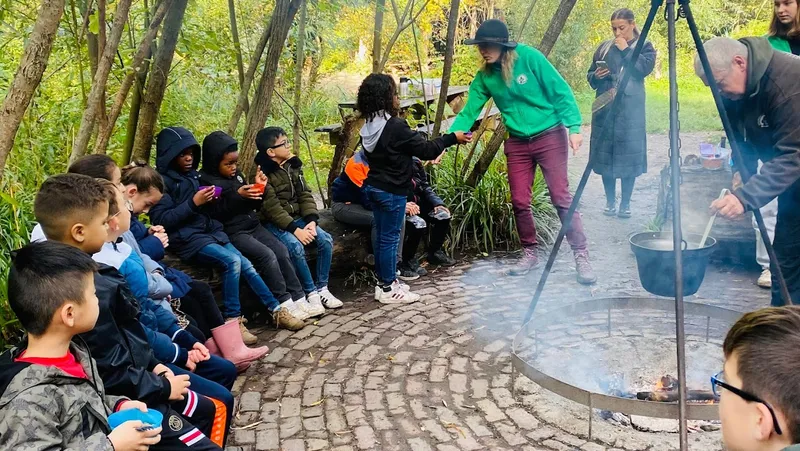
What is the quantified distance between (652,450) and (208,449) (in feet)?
6.73

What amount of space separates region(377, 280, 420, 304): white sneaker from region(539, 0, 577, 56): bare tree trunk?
8.18 feet

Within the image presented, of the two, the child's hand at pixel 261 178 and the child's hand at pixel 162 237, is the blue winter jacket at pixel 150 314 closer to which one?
the child's hand at pixel 162 237

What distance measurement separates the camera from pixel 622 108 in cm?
732

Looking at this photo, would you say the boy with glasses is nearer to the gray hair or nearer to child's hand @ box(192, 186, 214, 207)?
the gray hair

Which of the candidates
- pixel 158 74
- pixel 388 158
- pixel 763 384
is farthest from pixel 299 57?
pixel 763 384

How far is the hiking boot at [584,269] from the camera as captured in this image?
5.67 metres

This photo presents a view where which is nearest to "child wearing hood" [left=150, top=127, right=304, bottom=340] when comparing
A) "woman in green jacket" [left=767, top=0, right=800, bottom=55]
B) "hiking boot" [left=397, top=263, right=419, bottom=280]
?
"hiking boot" [left=397, top=263, right=419, bottom=280]

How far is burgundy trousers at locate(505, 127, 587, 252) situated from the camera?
559cm

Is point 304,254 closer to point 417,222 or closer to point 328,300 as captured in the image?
point 328,300

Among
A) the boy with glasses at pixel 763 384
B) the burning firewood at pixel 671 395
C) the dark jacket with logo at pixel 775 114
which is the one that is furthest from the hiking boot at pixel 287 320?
the boy with glasses at pixel 763 384

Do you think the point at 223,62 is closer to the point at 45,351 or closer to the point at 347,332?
the point at 347,332

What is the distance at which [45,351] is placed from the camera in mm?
2309

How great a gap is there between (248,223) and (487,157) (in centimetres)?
261

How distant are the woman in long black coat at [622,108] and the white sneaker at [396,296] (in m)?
2.87
